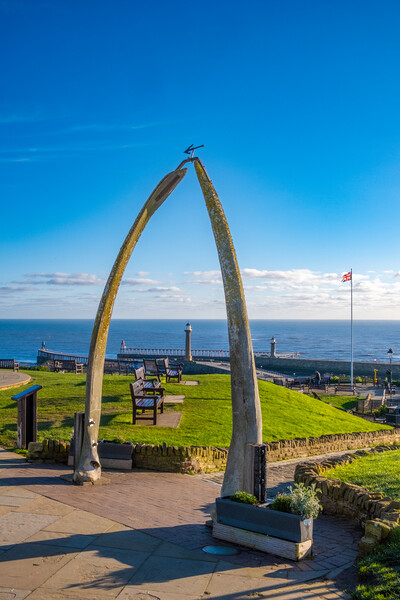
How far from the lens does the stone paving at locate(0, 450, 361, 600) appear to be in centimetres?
473

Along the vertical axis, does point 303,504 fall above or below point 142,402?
below

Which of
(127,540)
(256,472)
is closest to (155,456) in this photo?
(256,472)

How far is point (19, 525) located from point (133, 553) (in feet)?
5.68

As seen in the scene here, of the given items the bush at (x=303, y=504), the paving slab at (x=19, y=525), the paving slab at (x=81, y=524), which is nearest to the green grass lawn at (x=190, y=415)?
the paving slab at (x=81, y=524)

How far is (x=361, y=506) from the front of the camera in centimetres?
695

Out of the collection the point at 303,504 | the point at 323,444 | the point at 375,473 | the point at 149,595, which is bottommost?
the point at 323,444

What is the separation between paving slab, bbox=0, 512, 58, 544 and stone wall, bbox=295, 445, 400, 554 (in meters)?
3.66

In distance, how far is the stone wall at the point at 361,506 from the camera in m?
5.64

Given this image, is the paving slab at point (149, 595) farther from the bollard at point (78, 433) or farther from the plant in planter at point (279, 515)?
the bollard at point (78, 433)

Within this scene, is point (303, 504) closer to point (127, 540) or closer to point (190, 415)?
point (127, 540)

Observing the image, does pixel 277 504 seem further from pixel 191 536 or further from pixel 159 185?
pixel 159 185

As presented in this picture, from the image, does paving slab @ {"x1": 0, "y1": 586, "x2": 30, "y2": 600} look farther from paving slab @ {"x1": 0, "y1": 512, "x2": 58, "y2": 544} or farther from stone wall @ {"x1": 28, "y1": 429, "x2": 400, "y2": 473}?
stone wall @ {"x1": 28, "y1": 429, "x2": 400, "y2": 473}

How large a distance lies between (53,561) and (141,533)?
3.95ft

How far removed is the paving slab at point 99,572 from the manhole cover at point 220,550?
0.73 meters
